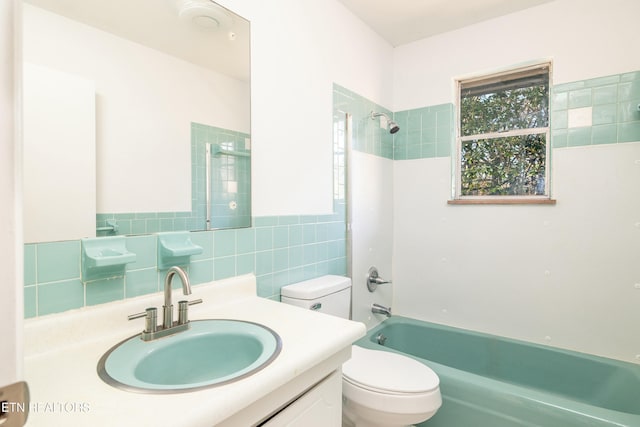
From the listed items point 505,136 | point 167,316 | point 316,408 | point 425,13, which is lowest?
point 316,408

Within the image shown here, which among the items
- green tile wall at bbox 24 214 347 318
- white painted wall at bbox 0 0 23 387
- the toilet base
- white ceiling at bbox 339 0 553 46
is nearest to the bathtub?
the toilet base

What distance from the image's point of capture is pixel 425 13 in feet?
6.98

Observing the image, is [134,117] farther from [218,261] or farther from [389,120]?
[389,120]

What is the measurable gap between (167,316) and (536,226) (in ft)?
7.10

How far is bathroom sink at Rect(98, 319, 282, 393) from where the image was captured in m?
0.83

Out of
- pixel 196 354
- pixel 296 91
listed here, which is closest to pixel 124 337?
pixel 196 354

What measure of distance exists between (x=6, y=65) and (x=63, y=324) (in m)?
0.80

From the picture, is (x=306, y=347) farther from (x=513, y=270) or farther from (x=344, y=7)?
(x=344, y=7)

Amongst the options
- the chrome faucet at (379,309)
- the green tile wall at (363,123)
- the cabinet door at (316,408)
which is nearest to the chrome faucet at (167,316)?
the cabinet door at (316,408)

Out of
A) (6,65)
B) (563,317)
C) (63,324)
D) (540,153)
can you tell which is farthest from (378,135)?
(6,65)

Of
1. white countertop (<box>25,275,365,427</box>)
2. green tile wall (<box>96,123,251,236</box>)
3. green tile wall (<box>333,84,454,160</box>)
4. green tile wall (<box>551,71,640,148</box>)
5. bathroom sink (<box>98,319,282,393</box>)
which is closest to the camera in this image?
white countertop (<box>25,275,365,427</box>)

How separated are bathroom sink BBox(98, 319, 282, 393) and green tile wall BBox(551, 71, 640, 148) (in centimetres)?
212

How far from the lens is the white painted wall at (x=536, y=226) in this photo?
1.83 m

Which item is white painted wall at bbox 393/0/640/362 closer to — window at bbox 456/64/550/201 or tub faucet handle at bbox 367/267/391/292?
window at bbox 456/64/550/201
